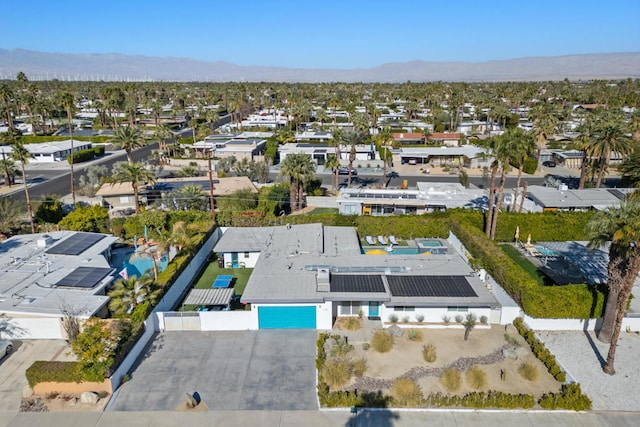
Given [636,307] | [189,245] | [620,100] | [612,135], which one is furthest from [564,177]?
[620,100]

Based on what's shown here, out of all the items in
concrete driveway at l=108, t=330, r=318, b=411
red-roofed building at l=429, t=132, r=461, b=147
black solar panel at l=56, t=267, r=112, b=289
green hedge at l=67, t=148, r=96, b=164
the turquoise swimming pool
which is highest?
red-roofed building at l=429, t=132, r=461, b=147

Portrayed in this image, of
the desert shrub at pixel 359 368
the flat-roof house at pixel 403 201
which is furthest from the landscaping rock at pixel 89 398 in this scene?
the flat-roof house at pixel 403 201

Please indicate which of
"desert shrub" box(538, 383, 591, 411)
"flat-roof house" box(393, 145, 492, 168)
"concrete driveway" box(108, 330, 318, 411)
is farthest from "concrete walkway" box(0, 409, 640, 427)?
"flat-roof house" box(393, 145, 492, 168)

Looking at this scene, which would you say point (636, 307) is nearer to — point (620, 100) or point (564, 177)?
point (564, 177)

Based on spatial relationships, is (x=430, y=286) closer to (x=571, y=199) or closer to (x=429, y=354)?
(x=429, y=354)

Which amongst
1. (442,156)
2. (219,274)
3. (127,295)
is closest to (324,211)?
(219,274)

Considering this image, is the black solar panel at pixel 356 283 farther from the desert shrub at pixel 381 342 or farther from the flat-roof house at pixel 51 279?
the flat-roof house at pixel 51 279

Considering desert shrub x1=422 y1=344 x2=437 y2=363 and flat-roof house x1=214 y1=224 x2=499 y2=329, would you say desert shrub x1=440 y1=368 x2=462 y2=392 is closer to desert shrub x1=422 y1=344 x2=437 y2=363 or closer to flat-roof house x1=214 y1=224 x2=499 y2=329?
desert shrub x1=422 y1=344 x2=437 y2=363
